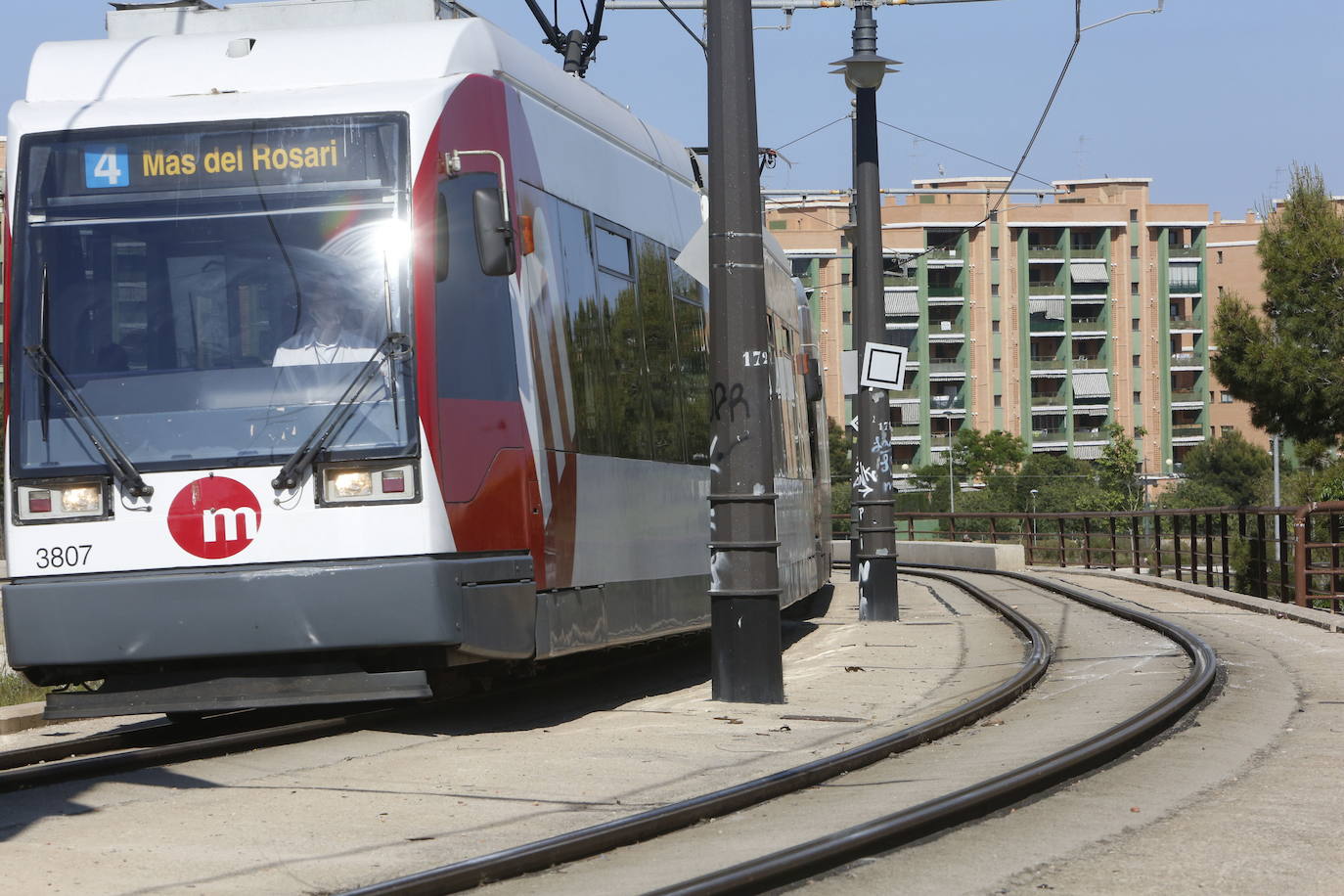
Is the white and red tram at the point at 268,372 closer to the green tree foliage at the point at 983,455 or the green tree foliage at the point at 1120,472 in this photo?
the green tree foliage at the point at 1120,472

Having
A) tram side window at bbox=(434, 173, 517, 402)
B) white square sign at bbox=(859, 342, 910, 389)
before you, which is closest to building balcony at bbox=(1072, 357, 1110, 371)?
white square sign at bbox=(859, 342, 910, 389)

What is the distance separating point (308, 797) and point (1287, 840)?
3.83 meters

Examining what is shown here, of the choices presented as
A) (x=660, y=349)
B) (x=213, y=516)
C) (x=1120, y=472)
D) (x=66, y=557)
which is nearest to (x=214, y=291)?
(x=213, y=516)

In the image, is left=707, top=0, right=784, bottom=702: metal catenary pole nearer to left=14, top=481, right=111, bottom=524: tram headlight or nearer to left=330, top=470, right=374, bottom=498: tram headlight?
left=330, top=470, right=374, bottom=498: tram headlight

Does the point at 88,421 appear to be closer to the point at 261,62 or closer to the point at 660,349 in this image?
the point at 261,62

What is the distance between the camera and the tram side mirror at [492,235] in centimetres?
905

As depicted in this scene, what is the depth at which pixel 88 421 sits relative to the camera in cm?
898

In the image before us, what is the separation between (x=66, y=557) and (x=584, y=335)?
3254 millimetres

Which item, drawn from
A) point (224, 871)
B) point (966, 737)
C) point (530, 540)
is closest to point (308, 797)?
point (224, 871)

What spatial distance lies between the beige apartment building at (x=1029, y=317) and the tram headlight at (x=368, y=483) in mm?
110905

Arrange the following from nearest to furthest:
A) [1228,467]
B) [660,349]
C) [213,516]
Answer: [213,516]
[660,349]
[1228,467]

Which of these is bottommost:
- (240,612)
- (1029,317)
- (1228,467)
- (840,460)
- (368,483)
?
(240,612)

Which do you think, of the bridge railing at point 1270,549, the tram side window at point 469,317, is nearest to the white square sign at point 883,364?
the bridge railing at point 1270,549

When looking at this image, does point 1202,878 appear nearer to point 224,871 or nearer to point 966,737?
point 224,871
